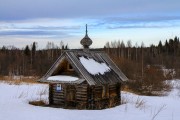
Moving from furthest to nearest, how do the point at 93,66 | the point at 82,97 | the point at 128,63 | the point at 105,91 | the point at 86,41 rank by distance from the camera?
the point at 128,63 < the point at 86,41 < the point at 105,91 < the point at 93,66 < the point at 82,97

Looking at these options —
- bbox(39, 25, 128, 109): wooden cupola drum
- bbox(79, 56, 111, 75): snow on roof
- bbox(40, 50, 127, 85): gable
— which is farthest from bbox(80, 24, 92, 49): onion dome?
bbox(79, 56, 111, 75): snow on roof

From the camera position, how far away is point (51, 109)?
16484 mm

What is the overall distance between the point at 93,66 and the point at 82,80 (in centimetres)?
157

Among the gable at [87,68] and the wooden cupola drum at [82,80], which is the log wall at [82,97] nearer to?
the wooden cupola drum at [82,80]

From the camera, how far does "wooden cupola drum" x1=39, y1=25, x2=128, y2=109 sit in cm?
1678

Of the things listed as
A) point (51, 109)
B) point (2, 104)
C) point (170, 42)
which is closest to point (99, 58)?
point (51, 109)

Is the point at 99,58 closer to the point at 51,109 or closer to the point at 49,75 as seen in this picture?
the point at 49,75

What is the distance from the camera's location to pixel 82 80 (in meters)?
16.4

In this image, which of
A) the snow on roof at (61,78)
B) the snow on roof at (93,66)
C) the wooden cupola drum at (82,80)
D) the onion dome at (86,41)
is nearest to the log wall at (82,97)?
the wooden cupola drum at (82,80)

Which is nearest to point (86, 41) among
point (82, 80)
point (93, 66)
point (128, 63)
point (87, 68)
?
point (93, 66)

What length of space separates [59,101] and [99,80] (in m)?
2.69

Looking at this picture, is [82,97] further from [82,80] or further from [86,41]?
[86,41]

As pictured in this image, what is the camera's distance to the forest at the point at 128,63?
104 ft

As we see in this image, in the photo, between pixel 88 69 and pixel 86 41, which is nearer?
pixel 88 69
